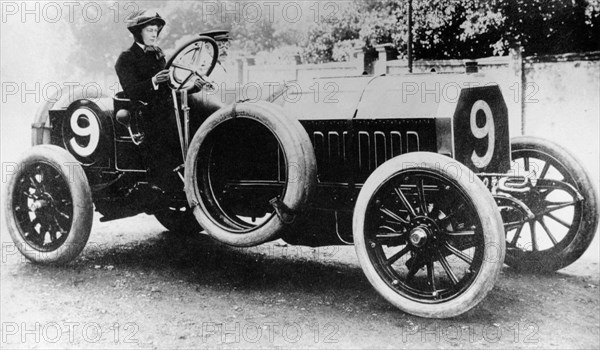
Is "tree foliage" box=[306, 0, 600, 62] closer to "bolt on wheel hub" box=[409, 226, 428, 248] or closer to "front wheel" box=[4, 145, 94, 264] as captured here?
"bolt on wheel hub" box=[409, 226, 428, 248]

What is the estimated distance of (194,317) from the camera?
3.05 meters

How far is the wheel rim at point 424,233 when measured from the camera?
2834mm

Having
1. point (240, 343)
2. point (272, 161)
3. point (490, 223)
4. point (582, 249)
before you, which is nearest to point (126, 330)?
point (240, 343)

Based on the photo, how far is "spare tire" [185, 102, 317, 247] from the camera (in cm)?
307

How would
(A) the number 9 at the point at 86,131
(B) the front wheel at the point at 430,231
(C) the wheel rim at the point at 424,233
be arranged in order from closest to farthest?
(B) the front wheel at the point at 430,231 → (C) the wheel rim at the point at 424,233 → (A) the number 9 at the point at 86,131

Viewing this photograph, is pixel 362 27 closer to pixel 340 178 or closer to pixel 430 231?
pixel 340 178

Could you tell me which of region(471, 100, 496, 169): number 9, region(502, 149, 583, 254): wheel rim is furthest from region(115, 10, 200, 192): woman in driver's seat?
region(502, 149, 583, 254): wheel rim

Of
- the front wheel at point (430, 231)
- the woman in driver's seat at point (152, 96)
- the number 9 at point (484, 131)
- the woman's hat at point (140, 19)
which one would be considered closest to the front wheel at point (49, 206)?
the woman in driver's seat at point (152, 96)

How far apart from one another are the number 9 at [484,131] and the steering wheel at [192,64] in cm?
160

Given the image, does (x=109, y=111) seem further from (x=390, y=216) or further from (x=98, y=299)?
(x=390, y=216)

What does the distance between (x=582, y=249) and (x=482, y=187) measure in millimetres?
1239

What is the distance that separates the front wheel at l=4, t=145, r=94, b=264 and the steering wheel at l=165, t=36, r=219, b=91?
0.85 metres

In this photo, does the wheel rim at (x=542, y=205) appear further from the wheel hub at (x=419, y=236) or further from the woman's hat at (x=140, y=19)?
the woman's hat at (x=140, y=19)

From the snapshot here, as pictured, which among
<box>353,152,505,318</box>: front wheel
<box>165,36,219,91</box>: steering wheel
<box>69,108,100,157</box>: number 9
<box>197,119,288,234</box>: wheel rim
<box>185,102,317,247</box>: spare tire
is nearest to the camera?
<box>353,152,505,318</box>: front wheel
